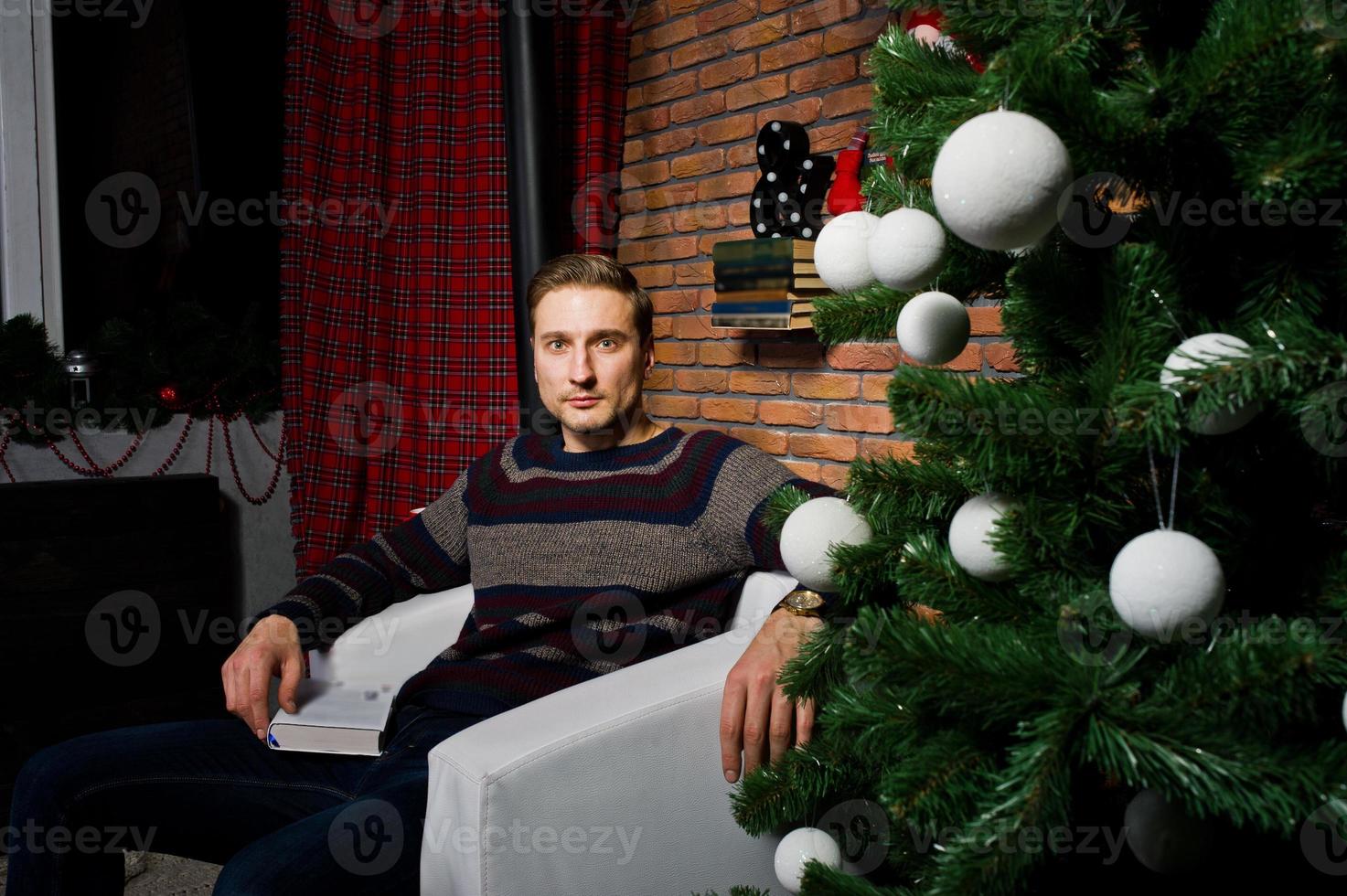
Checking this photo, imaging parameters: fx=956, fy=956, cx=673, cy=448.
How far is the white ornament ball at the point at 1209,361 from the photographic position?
24.1 inches

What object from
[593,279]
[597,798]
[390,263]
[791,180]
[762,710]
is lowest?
[597,798]

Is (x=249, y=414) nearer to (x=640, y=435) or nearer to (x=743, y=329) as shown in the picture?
(x=743, y=329)

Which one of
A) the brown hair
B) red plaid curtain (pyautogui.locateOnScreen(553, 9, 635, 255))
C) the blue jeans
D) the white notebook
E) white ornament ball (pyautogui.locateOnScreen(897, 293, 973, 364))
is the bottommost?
the blue jeans

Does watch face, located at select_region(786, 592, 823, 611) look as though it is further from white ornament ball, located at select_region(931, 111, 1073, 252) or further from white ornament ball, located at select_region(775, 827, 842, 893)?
white ornament ball, located at select_region(931, 111, 1073, 252)

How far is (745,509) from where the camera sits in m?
1.57

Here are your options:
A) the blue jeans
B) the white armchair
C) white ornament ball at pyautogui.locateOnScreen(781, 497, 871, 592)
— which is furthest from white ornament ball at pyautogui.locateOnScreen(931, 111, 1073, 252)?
the blue jeans

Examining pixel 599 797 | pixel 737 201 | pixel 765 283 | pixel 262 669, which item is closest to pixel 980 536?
pixel 599 797

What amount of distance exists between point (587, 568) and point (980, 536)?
985mm

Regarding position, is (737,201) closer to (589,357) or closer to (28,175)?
(589,357)

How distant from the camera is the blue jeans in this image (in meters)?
1.40

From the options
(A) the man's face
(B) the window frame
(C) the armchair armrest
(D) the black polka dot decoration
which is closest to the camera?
(C) the armchair armrest

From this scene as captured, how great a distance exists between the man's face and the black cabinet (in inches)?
60.7

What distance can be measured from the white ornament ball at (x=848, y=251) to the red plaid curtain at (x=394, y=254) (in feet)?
6.96

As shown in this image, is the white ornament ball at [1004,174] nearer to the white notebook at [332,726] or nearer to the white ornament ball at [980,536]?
the white ornament ball at [980,536]
